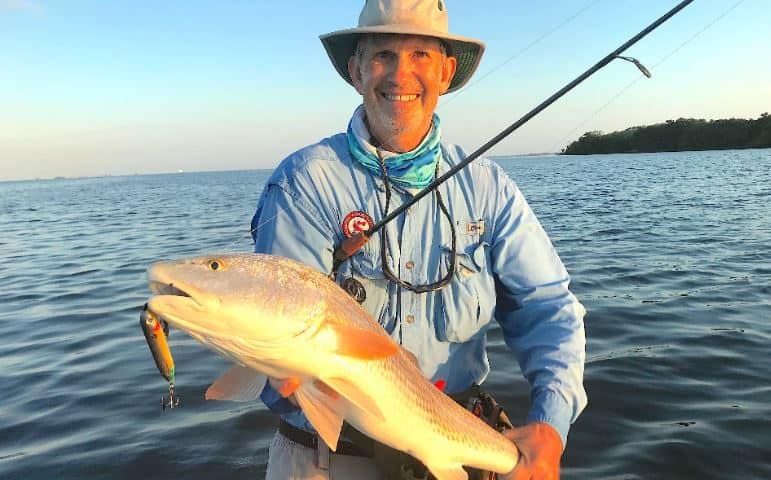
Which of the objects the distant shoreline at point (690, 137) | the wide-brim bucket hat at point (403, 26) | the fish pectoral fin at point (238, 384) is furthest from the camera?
the distant shoreline at point (690, 137)

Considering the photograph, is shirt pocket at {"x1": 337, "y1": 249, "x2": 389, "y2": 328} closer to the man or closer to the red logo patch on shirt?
the man

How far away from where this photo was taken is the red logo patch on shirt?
10.8 ft

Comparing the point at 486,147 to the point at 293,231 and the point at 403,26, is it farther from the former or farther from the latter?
the point at 293,231

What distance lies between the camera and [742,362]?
7164mm

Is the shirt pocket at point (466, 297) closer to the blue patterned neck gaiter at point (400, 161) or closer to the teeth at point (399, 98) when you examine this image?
the blue patterned neck gaiter at point (400, 161)

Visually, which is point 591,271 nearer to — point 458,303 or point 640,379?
point 640,379

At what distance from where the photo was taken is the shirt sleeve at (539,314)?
3146mm

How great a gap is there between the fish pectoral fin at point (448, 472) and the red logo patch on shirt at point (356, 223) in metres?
1.28

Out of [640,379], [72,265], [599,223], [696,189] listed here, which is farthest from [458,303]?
[696,189]

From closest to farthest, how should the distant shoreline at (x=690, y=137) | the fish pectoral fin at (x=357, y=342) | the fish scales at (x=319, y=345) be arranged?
the fish scales at (x=319, y=345)
the fish pectoral fin at (x=357, y=342)
the distant shoreline at (x=690, y=137)

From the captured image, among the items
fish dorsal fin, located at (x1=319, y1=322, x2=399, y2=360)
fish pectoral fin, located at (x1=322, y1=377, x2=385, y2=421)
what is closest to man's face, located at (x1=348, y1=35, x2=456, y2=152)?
fish dorsal fin, located at (x1=319, y1=322, x2=399, y2=360)

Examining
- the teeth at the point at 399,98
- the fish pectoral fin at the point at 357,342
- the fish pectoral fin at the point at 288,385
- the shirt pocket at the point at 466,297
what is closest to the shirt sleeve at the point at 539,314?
the shirt pocket at the point at 466,297

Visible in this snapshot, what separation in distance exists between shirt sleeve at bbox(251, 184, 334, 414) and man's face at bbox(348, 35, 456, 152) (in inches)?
25.6

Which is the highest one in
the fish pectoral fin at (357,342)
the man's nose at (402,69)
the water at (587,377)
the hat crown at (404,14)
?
the hat crown at (404,14)
